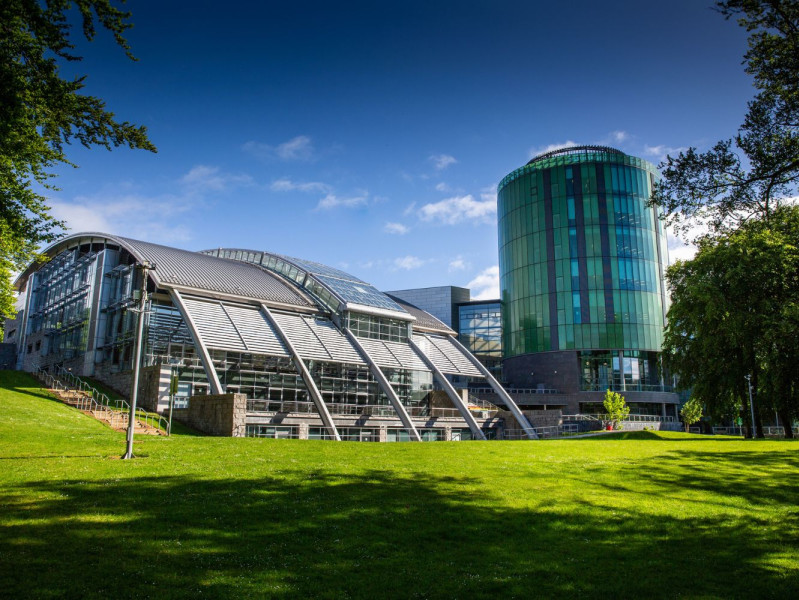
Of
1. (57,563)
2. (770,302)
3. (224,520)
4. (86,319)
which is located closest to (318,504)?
(224,520)

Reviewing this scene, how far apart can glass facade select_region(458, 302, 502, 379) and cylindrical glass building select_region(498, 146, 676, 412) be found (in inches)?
280

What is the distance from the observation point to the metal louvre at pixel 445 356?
56406 mm

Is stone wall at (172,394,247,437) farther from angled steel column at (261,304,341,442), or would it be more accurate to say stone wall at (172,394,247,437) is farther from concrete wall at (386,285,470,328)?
concrete wall at (386,285,470,328)

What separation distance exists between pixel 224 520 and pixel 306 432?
94.2ft

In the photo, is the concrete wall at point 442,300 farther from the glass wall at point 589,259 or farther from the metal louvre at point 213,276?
the metal louvre at point 213,276

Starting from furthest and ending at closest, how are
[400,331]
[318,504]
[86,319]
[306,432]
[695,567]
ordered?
[400,331]
[86,319]
[306,432]
[318,504]
[695,567]

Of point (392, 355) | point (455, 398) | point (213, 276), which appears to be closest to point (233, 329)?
point (213, 276)

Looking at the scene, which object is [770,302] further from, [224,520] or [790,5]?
[224,520]

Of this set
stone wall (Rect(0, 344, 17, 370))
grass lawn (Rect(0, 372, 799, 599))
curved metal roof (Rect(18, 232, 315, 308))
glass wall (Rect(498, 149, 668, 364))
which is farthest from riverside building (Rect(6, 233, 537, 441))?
glass wall (Rect(498, 149, 668, 364))

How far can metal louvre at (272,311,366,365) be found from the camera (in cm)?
4559

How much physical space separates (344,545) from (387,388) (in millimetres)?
32865

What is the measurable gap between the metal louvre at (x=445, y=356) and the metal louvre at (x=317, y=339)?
9.99 meters

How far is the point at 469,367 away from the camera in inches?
2301

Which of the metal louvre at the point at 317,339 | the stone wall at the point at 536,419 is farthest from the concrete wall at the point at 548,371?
the metal louvre at the point at 317,339
